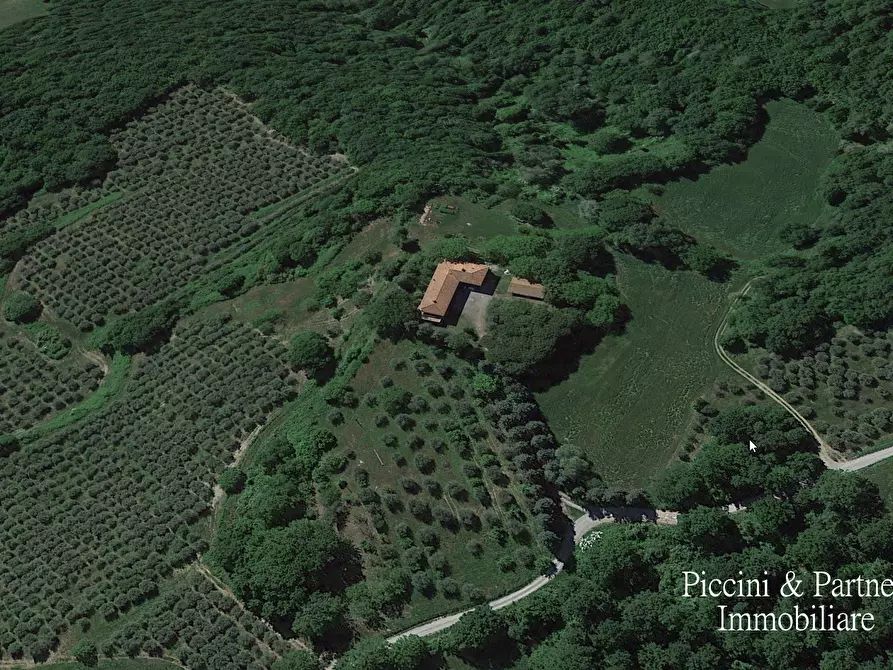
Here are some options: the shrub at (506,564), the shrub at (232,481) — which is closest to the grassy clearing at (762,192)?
the shrub at (506,564)

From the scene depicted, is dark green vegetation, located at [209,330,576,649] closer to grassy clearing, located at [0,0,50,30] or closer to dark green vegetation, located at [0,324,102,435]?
dark green vegetation, located at [0,324,102,435]

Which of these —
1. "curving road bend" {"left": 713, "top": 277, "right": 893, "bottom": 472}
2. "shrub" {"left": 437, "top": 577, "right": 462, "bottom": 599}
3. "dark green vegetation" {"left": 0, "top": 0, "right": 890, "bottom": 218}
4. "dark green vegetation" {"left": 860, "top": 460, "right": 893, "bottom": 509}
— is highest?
"dark green vegetation" {"left": 0, "top": 0, "right": 890, "bottom": 218}

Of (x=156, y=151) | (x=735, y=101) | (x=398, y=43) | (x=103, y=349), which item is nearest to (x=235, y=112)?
(x=156, y=151)

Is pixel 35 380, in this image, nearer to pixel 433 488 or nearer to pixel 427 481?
pixel 427 481

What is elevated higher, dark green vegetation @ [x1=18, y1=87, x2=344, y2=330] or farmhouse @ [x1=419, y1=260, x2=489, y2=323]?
dark green vegetation @ [x1=18, y1=87, x2=344, y2=330]

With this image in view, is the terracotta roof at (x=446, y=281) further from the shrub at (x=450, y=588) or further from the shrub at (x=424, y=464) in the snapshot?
the shrub at (x=450, y=588)

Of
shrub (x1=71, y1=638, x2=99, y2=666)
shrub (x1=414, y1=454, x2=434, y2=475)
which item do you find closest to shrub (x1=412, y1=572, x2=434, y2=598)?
shrub (x1=414, y1=454, x2=434, y2=475)

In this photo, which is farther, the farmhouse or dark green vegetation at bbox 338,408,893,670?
the farmhouse
